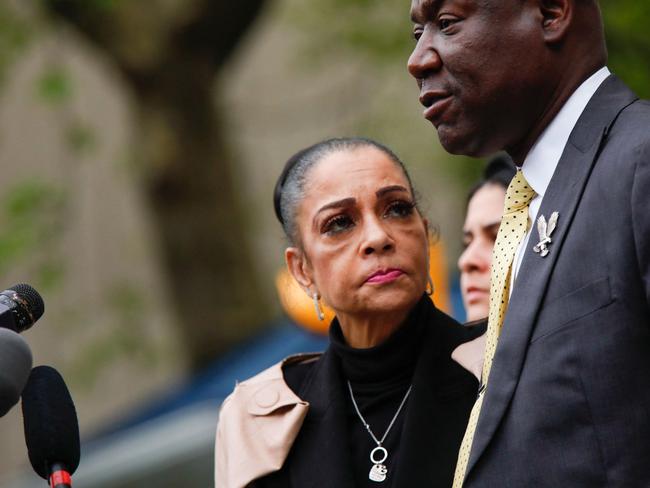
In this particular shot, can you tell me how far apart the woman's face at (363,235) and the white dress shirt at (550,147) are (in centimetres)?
70

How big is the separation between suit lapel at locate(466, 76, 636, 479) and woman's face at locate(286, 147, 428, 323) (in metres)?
0.83

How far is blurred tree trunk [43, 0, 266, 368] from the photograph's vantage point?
33.8 feet

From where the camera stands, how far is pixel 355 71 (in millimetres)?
13688

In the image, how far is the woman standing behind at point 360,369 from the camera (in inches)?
148

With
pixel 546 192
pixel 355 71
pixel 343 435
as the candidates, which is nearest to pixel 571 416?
pixel 546 192

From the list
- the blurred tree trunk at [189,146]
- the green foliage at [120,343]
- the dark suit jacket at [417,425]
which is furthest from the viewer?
the green foliage at [120,343]

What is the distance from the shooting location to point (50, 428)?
3156 mm

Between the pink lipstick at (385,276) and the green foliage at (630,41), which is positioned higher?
the green foliage at (630,41)

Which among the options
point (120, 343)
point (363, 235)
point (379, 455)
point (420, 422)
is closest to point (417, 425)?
point (420, 422)

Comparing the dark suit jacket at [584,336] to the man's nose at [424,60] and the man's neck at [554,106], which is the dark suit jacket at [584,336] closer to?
the man's neck at [554,106]

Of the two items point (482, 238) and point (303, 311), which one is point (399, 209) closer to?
point (482, 238)

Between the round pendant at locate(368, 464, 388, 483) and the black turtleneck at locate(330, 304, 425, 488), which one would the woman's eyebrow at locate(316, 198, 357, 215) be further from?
the round pendant at locate(368, 464, 388, 483)

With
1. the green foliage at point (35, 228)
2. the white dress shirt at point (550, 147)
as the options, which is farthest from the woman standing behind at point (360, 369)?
the green foliage at point (35, 228)

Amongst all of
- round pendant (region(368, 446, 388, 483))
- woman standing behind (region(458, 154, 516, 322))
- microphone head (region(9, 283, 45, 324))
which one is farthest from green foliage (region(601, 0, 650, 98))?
microphone head (region(9, 283, 45, 324))
